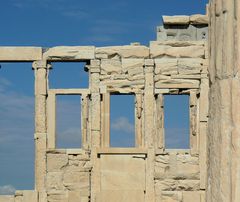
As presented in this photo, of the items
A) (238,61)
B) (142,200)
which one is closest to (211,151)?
(238,61)

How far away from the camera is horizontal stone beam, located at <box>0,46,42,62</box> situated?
16.3 metres

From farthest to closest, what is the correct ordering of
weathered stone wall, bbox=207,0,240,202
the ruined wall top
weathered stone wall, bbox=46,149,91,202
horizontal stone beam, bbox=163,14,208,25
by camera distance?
the ruined wall top → horizontal stone beam, bbox=163,14,208,25 → weathered stone wall, bbox=46,149,91,202 → weathered stone wall, bbox=207,0,240,202

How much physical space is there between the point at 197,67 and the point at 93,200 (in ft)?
12.3

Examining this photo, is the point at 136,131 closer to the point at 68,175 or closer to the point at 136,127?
the point at 136,127

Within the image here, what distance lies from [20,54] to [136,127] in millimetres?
3039

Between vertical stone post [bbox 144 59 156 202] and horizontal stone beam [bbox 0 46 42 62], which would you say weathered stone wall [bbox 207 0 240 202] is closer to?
vertical stone post [bbox 144 59 156 202]

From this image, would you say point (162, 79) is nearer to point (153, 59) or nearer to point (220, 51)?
point (153, 59)

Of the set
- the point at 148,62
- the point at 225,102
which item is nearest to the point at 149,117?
the point at 148,62

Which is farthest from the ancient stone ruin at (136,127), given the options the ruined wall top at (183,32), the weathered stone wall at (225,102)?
the weathered stone wall at (225,102)

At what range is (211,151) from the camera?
3521mm

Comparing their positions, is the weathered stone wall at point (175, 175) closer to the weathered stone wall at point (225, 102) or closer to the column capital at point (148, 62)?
the column capital at point (148, 62)

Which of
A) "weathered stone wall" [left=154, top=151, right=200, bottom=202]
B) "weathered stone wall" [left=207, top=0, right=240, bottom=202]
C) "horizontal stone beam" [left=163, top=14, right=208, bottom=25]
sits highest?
"horizontal stone beam" [left=163, top=14, right=208, bottom=25]

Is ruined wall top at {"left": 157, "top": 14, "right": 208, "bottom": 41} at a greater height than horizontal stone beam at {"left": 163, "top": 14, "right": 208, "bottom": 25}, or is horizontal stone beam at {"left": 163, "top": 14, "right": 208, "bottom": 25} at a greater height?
horizontal stone beam at {"left": 163, "top": 14, "right": 208, "bottom": 25}

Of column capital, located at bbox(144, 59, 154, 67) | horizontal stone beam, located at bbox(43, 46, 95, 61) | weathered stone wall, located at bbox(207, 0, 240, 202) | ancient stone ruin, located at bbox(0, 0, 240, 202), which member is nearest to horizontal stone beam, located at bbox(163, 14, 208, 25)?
ancient stone ruin, located at bbox(0, 0, 240, 202)
